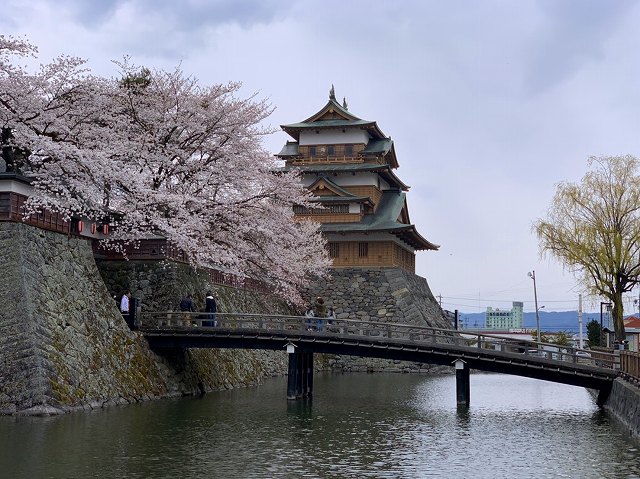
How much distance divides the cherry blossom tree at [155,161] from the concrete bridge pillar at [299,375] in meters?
4.93

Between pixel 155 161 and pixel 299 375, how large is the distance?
10.3 metres

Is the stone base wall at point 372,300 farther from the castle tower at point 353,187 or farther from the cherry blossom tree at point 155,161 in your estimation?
the cherry blossom tree at point 155,161

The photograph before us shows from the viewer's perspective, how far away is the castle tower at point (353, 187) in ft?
174

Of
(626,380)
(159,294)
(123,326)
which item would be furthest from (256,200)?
(626,380)

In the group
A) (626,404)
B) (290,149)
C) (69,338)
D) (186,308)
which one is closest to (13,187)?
(69,338)

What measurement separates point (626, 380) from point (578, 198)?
1432 centimetres

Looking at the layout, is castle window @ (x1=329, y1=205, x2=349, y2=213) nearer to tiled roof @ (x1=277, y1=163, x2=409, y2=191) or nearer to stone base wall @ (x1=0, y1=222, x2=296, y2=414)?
tiled roof @ (x1=277, y1=163, x2=409, y2=191)

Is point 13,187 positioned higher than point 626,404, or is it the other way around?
point 13,187

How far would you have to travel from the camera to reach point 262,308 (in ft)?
155

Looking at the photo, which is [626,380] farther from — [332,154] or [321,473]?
[332,154]

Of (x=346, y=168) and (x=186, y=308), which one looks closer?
(x=186, y=308)

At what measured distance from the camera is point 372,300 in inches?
2021

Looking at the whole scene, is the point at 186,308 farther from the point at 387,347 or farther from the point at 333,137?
the point at 333,137

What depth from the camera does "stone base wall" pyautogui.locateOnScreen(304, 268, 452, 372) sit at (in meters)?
50.3
